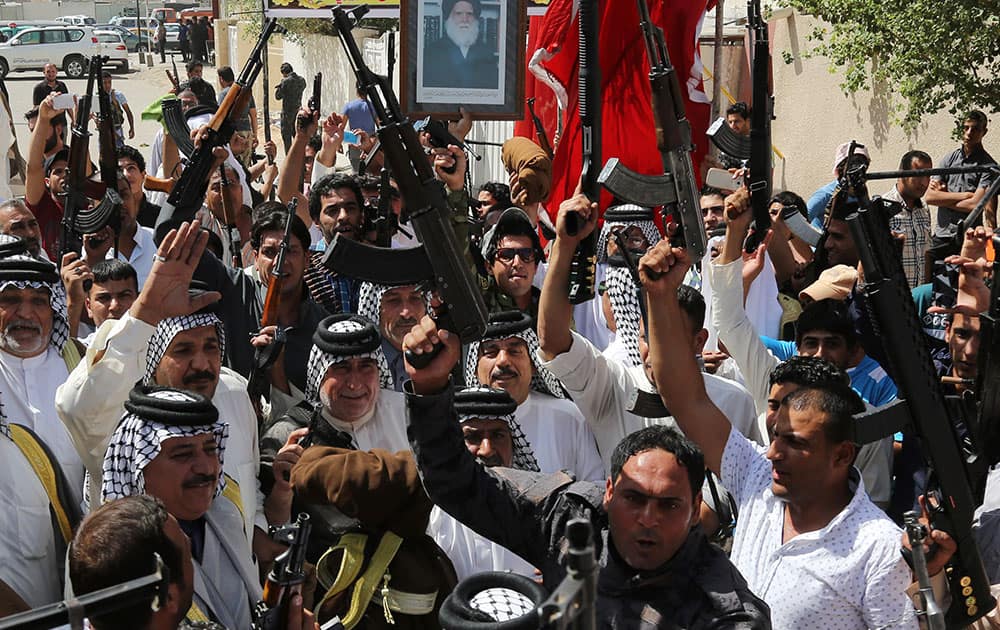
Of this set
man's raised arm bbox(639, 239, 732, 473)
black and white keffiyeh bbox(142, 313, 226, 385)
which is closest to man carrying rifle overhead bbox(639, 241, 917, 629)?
man's raised arm bbox(639, 239, 732, 473)

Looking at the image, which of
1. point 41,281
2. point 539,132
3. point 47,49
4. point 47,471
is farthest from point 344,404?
point 47,49

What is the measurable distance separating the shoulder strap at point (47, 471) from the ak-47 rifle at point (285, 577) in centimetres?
87

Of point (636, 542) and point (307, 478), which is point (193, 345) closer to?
A: point (307, 478)

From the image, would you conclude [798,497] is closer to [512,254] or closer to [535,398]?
[535,398]

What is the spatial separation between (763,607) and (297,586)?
1.08m

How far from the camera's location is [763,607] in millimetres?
2816

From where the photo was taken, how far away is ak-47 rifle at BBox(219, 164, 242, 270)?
23.4 ft

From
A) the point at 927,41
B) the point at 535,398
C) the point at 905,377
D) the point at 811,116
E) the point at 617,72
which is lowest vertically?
the point at 535,398

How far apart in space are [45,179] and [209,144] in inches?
107

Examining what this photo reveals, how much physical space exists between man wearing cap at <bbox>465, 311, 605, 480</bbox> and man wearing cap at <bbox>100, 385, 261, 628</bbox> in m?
1.17

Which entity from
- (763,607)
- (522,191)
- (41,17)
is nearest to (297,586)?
(763,607)

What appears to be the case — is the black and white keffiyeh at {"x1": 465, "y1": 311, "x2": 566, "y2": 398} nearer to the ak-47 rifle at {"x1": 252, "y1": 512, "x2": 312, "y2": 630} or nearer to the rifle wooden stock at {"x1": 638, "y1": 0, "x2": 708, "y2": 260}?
the rifle wooden stock at {"x1": 638, "y1": 0, "x2": 708, "y2": 260}

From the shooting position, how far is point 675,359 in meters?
3.57

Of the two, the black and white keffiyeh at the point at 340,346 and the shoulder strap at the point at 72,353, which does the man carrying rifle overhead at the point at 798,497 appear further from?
the shoulder strap at the point at 72,353
